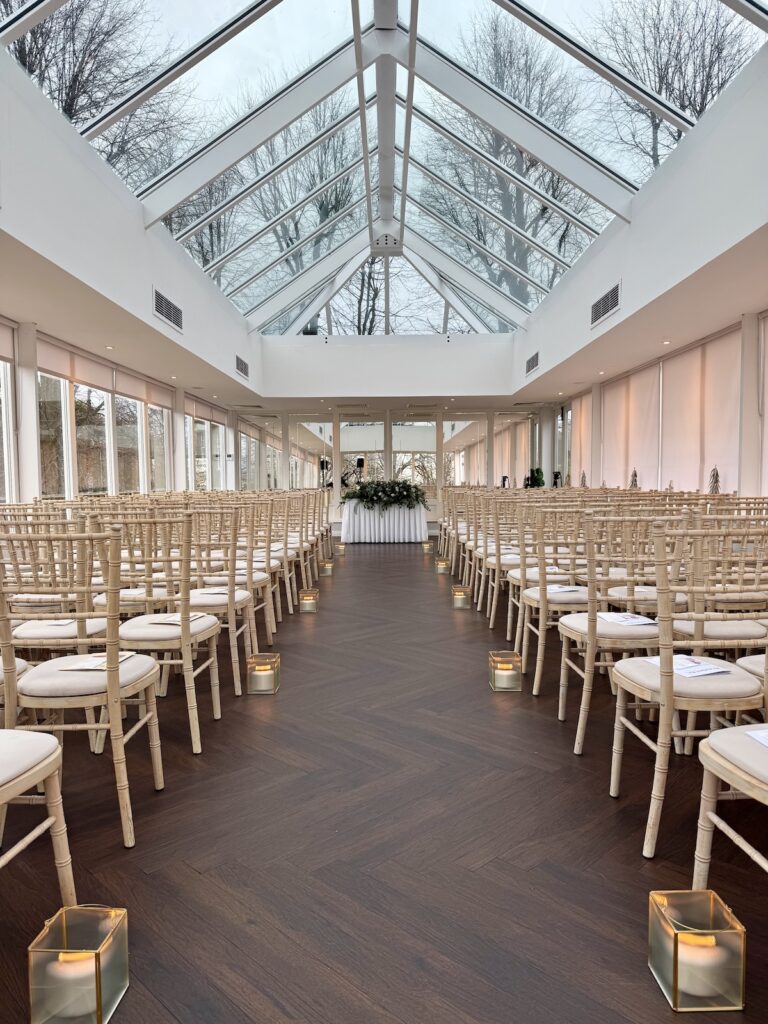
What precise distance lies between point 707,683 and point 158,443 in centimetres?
1076

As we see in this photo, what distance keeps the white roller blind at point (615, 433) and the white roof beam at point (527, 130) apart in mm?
4250

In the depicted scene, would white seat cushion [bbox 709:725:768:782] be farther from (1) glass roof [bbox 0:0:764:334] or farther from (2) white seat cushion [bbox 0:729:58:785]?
(1) glass roof [bbox 0:0:764:334]

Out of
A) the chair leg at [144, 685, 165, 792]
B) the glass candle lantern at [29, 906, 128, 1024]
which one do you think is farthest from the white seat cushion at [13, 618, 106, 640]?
the glass candle lantern at [29, 906, 128, 1024]

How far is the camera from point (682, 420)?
858 centimetres

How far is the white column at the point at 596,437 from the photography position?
38.5 feet

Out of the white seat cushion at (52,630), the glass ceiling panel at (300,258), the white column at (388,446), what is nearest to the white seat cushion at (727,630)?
the white seat cushion at (52,630)

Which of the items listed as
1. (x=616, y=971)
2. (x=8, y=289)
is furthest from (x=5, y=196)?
(x=616, y=971)

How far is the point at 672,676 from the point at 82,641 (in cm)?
171

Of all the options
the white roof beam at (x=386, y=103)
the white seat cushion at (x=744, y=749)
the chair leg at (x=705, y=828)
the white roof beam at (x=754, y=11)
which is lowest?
the chair leg at (x=705, y=828)

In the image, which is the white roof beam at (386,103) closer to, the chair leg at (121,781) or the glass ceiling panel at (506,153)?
the glass ceiling panel at (506,153)

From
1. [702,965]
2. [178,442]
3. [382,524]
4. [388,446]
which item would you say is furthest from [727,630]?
[388,446]

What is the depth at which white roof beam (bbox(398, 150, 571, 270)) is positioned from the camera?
9125mm

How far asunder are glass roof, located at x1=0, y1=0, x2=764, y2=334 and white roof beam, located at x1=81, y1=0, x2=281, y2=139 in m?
0.01

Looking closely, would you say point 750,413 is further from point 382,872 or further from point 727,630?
point 382,872
